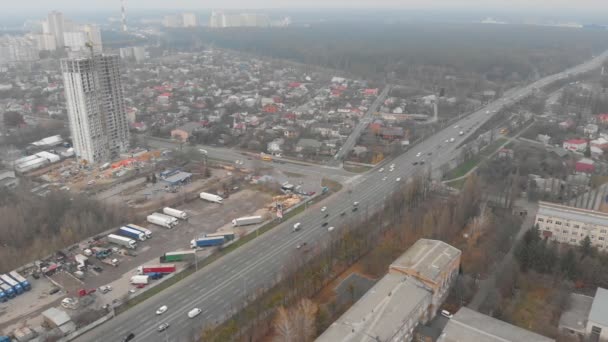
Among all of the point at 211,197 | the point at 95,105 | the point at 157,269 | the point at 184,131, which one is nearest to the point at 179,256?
the point at 157,269

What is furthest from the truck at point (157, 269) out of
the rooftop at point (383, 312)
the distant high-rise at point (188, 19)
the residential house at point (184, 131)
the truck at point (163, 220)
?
the distant high-rise at point (188, 19)

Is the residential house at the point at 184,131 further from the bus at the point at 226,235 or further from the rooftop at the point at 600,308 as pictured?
the rooftop at the point at 600,308

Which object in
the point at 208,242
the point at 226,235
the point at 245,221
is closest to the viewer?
the point at 208,242

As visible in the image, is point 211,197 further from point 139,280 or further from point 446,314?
point 446,314

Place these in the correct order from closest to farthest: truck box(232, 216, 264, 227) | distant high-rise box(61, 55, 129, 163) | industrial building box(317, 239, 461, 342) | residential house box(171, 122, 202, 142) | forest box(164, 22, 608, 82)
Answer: industrial building box(317, 239, 461, 342) → truck box(232, 216, 264, 227) → distant high-rise box(61, 55, 129, 163) → residential house box(171, 122, 202, 142) → forest box(164, 22, 608, 82)

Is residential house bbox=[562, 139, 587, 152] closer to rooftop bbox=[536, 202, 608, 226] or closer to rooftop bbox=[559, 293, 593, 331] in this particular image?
rooftop bbox=[536, 202, 608, 226]

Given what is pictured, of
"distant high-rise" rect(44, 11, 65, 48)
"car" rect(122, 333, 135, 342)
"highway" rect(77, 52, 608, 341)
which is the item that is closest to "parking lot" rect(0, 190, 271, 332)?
"highway" rect(77, 52, 608, 341)
